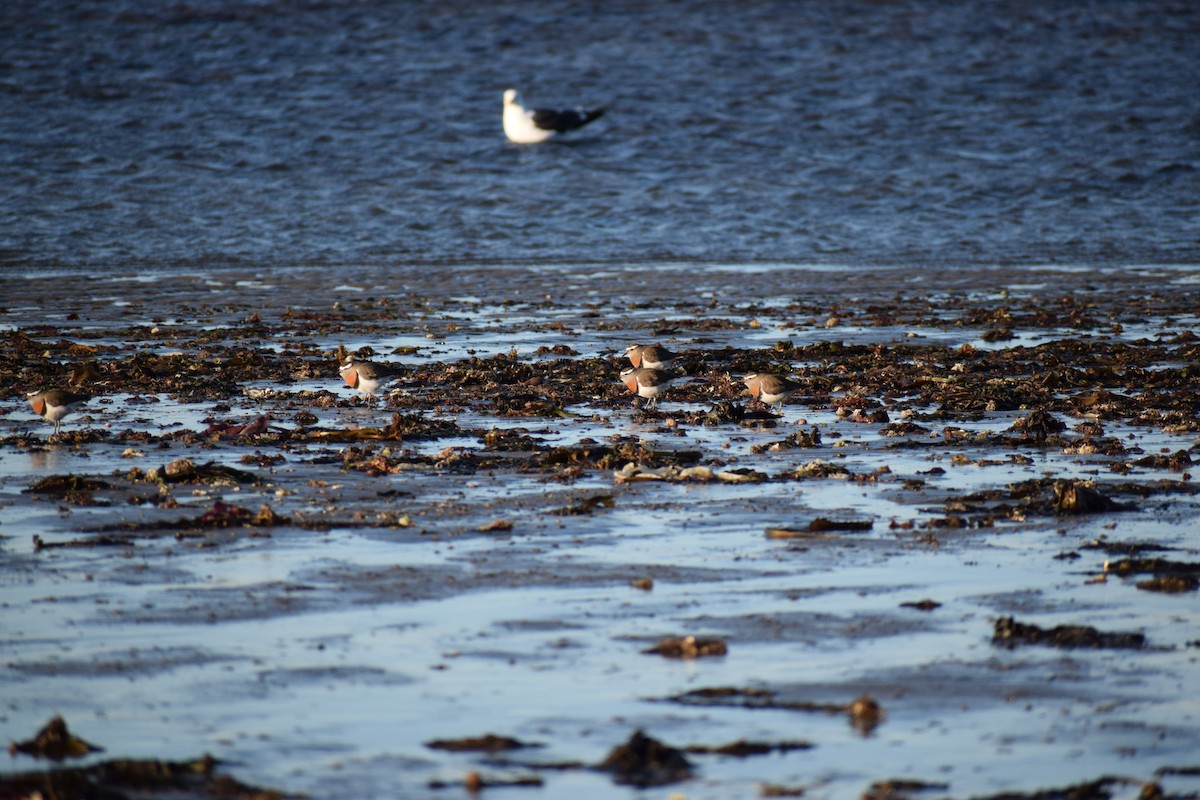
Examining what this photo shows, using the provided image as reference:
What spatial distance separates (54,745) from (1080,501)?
195 inches

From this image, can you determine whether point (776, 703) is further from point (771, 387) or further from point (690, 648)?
point (771, 387)

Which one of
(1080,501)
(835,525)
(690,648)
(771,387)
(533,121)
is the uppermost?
(690,648)

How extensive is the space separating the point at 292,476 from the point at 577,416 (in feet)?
8.60

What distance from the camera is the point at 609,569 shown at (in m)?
6.30

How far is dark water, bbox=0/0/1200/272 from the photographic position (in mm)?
23750

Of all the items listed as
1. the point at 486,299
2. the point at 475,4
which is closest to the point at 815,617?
the point at 486,299

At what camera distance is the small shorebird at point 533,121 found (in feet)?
104

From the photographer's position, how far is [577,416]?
33.8 ft

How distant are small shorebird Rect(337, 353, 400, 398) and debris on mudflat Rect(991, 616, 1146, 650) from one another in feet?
19.6

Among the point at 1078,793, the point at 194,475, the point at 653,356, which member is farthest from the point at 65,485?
the point at 1078,793

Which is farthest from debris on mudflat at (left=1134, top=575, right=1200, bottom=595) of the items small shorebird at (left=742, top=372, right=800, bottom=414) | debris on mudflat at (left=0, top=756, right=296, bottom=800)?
small shorebird at (left=742, top=372, right=800, bottom=414)

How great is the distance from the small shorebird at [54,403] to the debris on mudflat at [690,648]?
5.40 meters

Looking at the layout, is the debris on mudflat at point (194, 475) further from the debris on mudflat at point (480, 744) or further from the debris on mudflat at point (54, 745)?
the debris on mudflat at point (480, 744)

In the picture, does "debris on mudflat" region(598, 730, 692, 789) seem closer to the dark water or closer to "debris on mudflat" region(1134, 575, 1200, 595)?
"debris on mudflat" region(1134, 575, 1200, 595)
